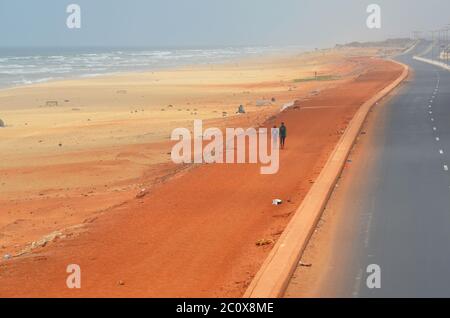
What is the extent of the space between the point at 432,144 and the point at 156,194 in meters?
11.8

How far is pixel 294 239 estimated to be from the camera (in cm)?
1369

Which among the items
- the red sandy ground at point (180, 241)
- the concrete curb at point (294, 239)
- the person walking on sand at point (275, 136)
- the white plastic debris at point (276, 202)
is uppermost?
the person walking on sand at point (275, 136)

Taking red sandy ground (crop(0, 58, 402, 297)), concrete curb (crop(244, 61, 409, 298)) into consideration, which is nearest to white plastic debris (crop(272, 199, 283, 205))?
red sandy ground (crop(0, 58, 402, 297))

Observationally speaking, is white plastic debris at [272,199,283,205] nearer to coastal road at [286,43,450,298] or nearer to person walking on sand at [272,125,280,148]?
coastal road at [286,43,450,298]

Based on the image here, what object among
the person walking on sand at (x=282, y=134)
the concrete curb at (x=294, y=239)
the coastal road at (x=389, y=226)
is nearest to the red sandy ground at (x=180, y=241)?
the concrete curb at (x=294, y=239)

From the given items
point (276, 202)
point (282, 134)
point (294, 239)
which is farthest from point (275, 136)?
point (294, 239)

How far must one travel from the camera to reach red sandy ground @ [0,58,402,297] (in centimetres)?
1184

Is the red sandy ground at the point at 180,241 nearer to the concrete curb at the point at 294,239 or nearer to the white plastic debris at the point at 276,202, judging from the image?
the white plastic debris at the point at 276,202

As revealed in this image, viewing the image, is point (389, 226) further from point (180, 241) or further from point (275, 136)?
point (275, 136)

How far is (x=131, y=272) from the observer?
1256 cm

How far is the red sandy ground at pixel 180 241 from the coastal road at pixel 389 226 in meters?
1.13

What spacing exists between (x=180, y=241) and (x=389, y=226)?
13.3 feet

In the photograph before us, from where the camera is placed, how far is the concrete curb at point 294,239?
1101 cm

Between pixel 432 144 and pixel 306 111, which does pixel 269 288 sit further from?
pixel 306 111
